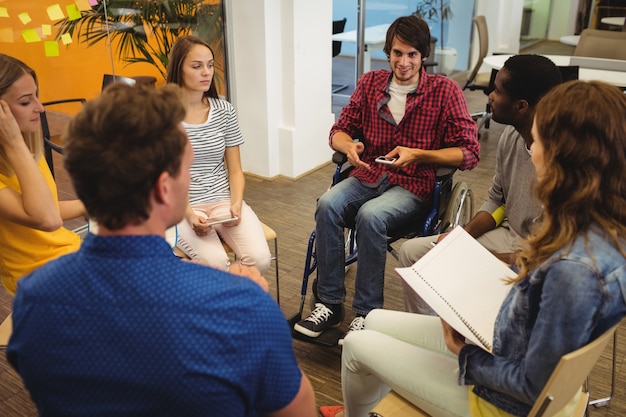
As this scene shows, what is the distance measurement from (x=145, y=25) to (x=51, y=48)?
2.05 ft

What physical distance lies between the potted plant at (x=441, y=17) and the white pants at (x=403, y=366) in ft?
16.3

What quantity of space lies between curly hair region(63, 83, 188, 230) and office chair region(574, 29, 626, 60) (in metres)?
4.72

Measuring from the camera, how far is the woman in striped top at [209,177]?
2234 mm

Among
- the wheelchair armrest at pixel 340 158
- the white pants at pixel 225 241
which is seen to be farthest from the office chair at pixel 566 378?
the wheelchair armrest at pixel 340 158

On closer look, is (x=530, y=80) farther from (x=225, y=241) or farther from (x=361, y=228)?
(x=225, y=241)

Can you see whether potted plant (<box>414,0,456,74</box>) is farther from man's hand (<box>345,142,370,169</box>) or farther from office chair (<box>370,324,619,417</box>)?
office chair (<box>370,324,619,417</box>)

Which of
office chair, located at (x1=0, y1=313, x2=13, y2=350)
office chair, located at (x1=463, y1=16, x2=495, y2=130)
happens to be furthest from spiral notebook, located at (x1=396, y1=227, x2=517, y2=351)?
office chair, located at (x1=463, y1=16, x2=495, y2=130)

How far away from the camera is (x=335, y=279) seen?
2438 millimetres

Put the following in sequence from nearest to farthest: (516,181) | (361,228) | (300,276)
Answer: (516,181), (361,228), (300,276)

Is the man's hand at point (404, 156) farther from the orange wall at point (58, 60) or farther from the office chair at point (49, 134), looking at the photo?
the office chair at point (49, 134)

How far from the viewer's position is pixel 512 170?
2.12 meters

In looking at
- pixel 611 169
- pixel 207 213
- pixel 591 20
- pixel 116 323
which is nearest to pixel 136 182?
pixel 116 323

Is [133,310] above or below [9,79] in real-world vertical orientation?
below

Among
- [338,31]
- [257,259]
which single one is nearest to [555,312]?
[257,259]
